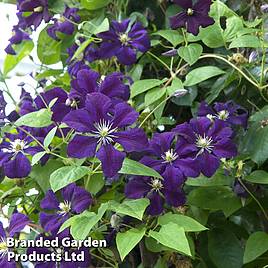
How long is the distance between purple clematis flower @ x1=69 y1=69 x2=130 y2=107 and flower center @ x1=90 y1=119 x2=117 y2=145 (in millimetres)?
51

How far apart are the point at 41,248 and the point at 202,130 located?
296 millimetres

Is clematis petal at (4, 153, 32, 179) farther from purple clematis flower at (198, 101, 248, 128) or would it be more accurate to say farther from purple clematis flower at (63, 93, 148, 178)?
purple clematis flower at (198, 101, 248, 128)

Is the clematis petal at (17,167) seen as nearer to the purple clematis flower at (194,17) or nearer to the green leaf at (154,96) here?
the green leaf at (154,96)

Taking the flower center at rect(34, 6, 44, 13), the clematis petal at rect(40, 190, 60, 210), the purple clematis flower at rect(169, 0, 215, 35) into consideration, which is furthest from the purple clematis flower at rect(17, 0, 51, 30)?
the clematis petal at rect(40, 190, 60, 210)

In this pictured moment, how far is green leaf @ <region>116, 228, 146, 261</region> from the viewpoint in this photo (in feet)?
2.11

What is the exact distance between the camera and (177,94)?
2.51ft

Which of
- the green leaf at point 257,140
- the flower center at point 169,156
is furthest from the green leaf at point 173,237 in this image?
the green leaf at point 257,140

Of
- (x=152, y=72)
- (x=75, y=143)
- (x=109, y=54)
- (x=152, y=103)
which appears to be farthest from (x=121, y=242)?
(x=152, y=72)

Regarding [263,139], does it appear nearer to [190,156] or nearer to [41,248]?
[190,156]

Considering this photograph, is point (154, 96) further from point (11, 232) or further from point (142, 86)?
point (11, 232)

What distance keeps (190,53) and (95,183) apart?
10.3 inches

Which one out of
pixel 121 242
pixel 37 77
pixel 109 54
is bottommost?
pixel 121 242

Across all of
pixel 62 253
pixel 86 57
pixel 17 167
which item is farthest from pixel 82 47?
pixel 62 253

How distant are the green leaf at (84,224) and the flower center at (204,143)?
168 mm
